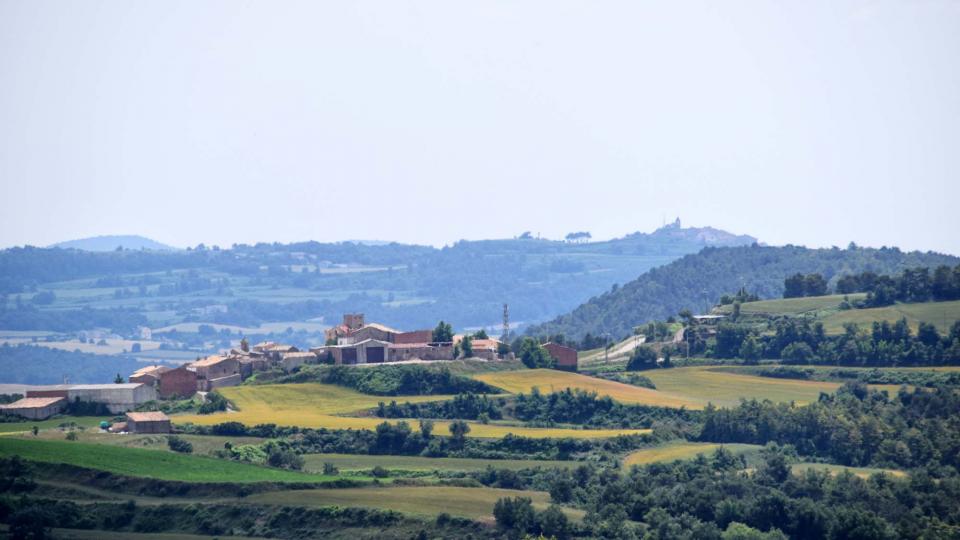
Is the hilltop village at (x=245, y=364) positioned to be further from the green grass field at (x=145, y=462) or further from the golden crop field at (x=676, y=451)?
the golden crop field at (x=676, y=451)

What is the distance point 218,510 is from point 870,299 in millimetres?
83160

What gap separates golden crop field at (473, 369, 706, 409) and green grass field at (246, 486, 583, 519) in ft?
103

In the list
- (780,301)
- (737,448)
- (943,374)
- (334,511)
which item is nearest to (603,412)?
(737,448)

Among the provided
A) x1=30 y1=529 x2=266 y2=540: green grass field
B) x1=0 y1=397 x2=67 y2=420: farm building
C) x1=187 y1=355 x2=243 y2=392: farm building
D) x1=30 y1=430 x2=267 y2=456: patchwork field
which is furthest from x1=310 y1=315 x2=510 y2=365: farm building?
x1=30 y1=529 x2=266 y2=540: green grass field

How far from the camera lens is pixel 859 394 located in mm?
118312

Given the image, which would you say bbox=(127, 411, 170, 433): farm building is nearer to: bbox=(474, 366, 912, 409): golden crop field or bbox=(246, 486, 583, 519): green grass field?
bbox=(246, 486, 583, 519): green grass field

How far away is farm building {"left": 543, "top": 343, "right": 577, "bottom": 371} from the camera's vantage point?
133 m

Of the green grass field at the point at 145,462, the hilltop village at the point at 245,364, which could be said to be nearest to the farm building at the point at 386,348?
the hilltop village at the point at 245,364

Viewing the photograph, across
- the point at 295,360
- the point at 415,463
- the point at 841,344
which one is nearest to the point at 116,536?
the point at 415,463

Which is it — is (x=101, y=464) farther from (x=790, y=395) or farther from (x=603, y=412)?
(x=790, y=395)

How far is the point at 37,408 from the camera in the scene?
106 metres

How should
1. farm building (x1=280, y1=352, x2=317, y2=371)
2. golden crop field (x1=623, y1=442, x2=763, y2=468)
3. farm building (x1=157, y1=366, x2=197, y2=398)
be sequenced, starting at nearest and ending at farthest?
1. golden crop field (x1=623, y1=442, x2=763, y2=468)
2. farm building (x1=157, y1=366, x2=197, y2=398)
3. farm building (x1=280, y1=352, x2=317, y2=371)

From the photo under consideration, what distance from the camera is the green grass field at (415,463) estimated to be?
94125mm

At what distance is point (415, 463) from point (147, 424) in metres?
14.6
